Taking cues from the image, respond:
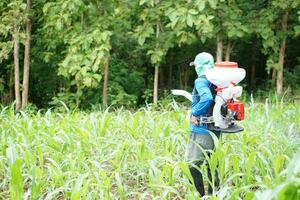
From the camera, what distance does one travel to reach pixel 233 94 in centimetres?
312

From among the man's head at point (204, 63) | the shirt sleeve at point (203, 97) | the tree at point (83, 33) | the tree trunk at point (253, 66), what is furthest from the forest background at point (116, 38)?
the shirt sleeve at point (203, 97)

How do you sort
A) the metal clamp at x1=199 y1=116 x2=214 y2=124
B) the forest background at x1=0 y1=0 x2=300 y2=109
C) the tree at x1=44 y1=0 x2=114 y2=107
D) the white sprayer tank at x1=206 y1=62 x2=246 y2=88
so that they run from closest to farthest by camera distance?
the white sprayer tank at x1=206 y1=62 x2=246 y2=88 < the metal clamp at x1=199 y1=116 x2=214 y2=124 < the tree at x1=44 y1=0 x2=114 y2=107 < the forest background at x1=0 y1=0 x2=300 y2=109

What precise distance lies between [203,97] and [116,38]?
7046 mm

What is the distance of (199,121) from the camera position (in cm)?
332

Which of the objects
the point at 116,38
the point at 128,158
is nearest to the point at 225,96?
the point at 128,158

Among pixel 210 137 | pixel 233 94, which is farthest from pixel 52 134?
pixel 233 94

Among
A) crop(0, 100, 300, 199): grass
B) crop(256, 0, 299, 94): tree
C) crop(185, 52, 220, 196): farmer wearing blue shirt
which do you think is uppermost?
crop(256, 0, 299, 94): tree

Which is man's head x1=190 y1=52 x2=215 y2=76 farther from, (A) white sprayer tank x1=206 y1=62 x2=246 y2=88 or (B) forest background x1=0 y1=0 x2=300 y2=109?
(B) forest background x1=0 y1=0 x2=300 y2=109

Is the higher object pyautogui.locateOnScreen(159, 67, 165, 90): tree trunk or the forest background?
the forest background

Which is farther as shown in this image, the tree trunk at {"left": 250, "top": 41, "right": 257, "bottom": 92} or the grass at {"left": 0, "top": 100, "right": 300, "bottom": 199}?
the tree trunk at {"left": 250, "top": 41, "right": 257, "bottom": 92}

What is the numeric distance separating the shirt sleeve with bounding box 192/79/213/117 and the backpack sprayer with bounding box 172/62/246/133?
0.17ft

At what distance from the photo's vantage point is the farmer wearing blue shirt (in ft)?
10.6

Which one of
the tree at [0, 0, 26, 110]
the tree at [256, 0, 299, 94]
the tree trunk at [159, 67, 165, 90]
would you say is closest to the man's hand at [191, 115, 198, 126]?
the tree at [256, 0, 299, 94]

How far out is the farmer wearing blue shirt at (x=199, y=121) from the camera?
3.22 meters
